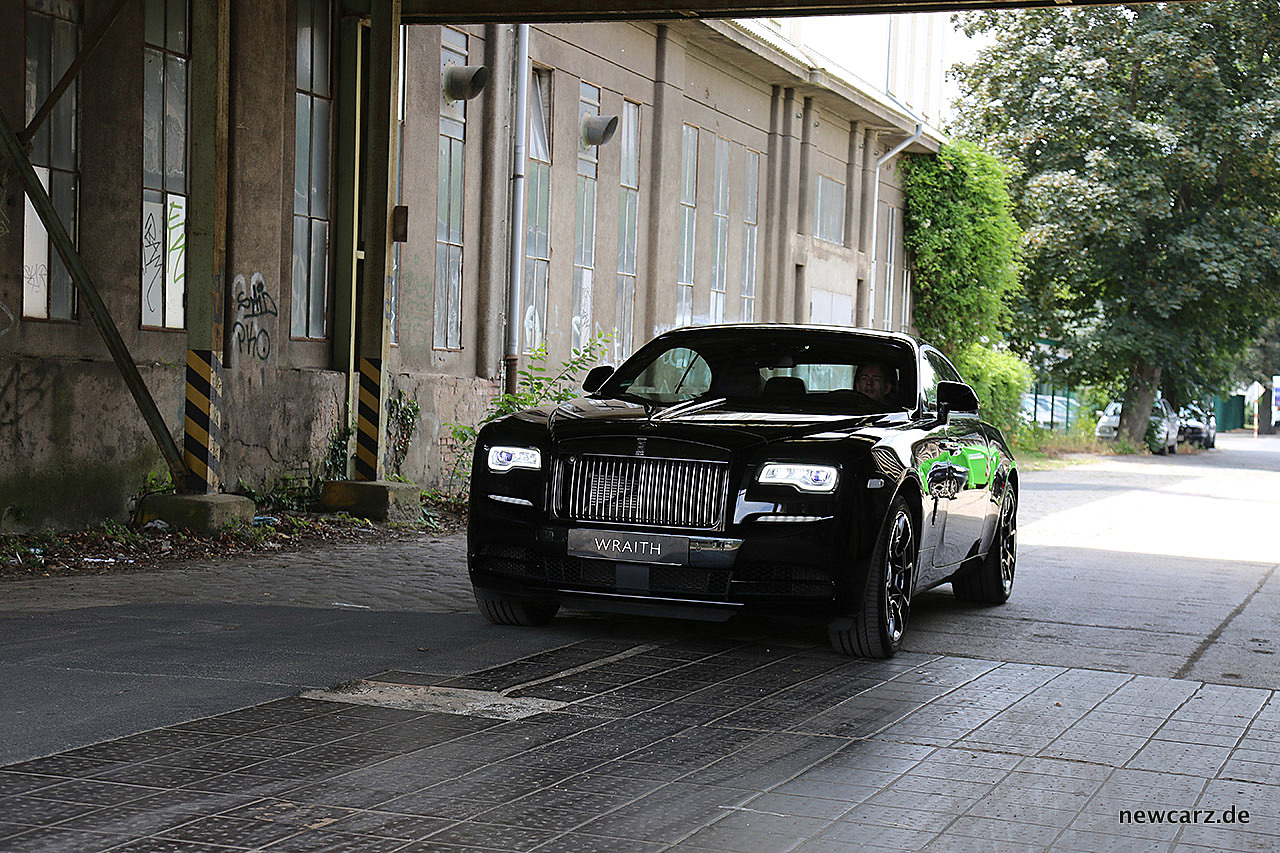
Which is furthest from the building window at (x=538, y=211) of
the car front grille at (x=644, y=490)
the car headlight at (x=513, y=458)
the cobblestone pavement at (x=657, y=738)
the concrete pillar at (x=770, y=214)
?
the car front grille at (x=644, y=490)

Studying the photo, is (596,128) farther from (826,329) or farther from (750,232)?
(826,329)

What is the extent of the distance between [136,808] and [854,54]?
94.4 ft

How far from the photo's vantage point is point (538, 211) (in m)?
18.9

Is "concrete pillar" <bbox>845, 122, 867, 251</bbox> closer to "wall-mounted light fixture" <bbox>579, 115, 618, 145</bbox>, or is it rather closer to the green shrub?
the green shrub

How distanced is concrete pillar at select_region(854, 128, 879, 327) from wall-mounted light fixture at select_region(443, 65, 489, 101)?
1576 centimetres

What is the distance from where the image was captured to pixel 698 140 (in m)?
23.6

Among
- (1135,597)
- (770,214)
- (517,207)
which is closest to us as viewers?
(1135,597)

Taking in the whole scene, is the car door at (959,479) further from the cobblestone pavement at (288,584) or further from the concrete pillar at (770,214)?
the concrete pillar at (770,214)

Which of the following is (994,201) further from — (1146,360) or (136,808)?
(136,808)

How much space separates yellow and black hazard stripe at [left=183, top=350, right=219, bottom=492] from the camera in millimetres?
11977

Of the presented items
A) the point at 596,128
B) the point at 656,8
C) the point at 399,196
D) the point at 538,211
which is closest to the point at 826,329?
the point at 656,8

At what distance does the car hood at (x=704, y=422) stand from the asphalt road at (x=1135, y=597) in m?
1.31

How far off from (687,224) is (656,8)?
10.2m

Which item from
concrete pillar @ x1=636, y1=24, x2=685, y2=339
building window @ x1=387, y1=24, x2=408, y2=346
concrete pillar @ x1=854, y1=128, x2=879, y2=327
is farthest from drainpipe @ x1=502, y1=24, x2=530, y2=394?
concrete pillar @ x1=854, y1=128, x2=879, y2=327
